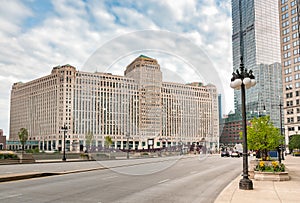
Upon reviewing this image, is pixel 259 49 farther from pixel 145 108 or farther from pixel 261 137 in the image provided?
pixel 145 108

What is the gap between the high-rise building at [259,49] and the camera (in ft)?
51.3

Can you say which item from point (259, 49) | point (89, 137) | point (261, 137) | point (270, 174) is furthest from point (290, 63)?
point (89, 137)

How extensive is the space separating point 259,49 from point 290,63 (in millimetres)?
95033

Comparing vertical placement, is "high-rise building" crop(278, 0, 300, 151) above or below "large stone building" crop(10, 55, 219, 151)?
above

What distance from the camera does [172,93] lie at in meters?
10.5

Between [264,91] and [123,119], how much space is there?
139227 mm

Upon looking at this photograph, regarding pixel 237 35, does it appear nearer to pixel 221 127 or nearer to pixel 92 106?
pixel 221 127

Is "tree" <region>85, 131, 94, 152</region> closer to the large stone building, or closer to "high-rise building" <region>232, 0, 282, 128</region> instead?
the large stone building

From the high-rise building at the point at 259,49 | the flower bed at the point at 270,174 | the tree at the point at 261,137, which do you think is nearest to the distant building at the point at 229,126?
the high-rise building at the point at 259,49

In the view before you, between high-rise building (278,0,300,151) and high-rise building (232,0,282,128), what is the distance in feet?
13.6

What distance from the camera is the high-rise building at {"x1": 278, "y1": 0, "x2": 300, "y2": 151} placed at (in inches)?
4779

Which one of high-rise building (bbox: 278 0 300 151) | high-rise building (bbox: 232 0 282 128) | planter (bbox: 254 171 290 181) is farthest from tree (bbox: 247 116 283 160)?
high-rise building (bbox: 278 0 300 151)

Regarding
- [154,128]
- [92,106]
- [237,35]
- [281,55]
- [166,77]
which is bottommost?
[154,128]

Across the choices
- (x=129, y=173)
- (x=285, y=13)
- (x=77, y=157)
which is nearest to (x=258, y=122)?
(x=129, y=173)
